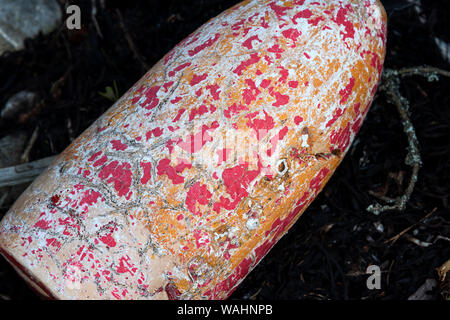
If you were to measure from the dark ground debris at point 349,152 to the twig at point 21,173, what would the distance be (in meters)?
0.10

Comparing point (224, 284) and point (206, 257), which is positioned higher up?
point (206, 257)

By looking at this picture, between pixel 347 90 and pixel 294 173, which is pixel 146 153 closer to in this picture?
pixel 294 173

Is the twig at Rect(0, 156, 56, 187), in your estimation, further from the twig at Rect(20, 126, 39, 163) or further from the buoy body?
the buoy body

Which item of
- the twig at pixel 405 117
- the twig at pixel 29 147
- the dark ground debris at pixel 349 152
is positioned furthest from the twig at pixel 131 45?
the twig at pixel 405 117

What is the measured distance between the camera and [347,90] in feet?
3.68

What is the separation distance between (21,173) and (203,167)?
85 cm

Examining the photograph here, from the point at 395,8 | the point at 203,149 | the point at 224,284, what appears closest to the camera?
the point at 203,149

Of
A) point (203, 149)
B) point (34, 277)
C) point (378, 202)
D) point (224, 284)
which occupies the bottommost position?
point (378, 202)

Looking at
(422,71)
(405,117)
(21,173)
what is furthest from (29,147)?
(422,71)

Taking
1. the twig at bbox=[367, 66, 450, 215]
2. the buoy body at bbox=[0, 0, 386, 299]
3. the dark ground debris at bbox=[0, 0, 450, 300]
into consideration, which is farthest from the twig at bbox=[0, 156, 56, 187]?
the twig at bbox=[367, 66, 450, 215]

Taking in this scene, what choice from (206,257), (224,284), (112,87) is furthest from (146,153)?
(112,87)

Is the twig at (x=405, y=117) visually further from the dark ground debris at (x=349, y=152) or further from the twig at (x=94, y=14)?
the twig at (x=94, y=14)

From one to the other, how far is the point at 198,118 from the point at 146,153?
163 mm

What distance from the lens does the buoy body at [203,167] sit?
1.04 meters
